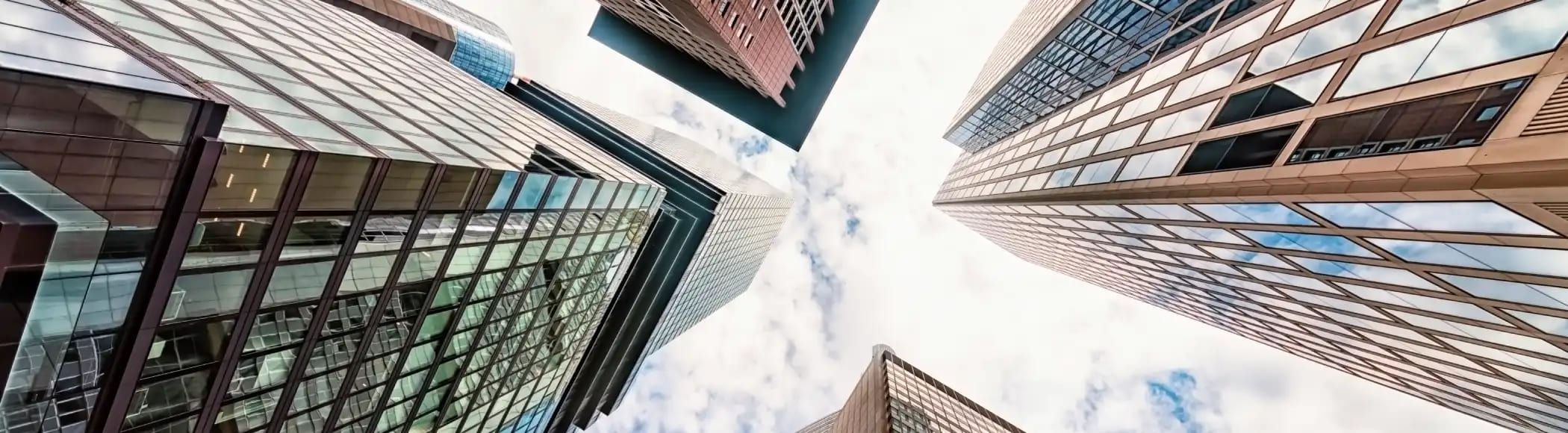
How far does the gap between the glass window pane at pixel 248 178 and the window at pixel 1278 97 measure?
26.7 metres

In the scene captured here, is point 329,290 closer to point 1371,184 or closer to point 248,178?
point 248,178

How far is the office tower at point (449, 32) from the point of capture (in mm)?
69981

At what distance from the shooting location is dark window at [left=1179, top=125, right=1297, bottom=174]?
19250mm

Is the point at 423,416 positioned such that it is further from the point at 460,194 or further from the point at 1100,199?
the point at 1100,199

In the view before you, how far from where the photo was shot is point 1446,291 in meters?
18.9

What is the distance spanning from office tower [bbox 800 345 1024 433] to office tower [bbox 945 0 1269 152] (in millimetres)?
28706

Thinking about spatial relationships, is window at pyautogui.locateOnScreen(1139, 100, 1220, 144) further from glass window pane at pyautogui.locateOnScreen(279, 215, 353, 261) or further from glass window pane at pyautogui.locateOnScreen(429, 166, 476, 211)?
glass window pane at pyautogui.locateOnScreen(279, 215, 353, 261)

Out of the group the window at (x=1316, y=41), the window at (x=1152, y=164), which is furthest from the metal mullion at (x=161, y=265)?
the window at (x=1152, y=164)

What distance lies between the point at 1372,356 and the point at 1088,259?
22.0m

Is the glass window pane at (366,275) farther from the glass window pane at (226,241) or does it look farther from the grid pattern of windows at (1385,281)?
the grid pattern of windows at (1385,281)

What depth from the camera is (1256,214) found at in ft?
70.8

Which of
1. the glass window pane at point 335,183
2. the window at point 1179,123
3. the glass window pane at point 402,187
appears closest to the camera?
the glass window pane at point 335,183

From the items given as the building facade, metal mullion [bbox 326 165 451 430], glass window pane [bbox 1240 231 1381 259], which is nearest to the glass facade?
the building facade

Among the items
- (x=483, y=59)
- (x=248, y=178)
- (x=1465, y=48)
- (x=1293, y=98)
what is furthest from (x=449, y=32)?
(x=1465, y=48)
